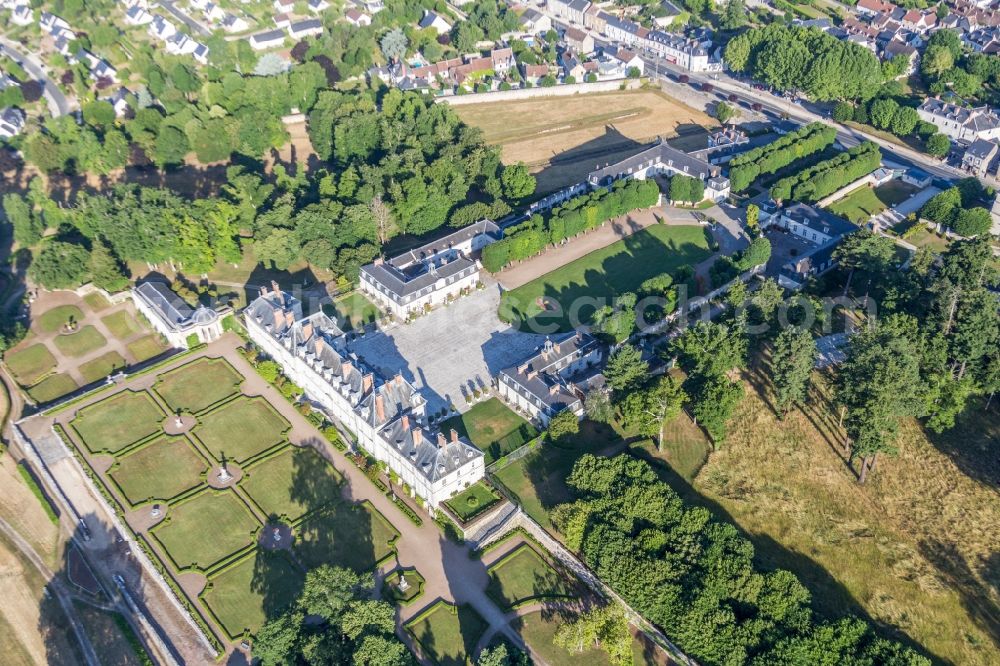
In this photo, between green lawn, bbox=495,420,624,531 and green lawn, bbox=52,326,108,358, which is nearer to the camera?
green lawn, bbox=495,420,624,531

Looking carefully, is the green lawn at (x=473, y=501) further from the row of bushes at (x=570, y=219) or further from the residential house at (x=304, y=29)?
the residential house at (x=304, y=29)

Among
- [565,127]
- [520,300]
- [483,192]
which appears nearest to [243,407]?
[520,300]

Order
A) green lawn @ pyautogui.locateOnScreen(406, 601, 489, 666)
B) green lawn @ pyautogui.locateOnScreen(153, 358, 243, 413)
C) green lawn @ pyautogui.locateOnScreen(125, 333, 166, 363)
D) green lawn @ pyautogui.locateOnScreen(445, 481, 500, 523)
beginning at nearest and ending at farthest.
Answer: green lawn @ pyautogui.locateOnScreen(406, 601, 489, 666)
green lawn @ pyautogui.locateOnScreen(445, 481, 500, 523)
green lawn @ pyautogui.locateOnScreen(153, 358, 243, 413)
green lawn @ pyautogui.locateOnScreen(125, 333, 166, 363)

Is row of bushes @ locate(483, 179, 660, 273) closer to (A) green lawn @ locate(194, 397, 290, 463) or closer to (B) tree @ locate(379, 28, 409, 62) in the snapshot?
(A) green lawn @ locate(194, 397, 290, 463)

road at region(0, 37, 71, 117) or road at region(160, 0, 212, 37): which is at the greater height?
road at region(160, 0, 212, 37)

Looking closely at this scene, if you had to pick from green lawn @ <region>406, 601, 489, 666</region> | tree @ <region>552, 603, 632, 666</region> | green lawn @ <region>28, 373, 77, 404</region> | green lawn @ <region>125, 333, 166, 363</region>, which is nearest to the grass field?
tree @ <region>552, 603, 632, 666</region>

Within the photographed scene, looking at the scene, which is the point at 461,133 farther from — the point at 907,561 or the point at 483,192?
the point at 907,561

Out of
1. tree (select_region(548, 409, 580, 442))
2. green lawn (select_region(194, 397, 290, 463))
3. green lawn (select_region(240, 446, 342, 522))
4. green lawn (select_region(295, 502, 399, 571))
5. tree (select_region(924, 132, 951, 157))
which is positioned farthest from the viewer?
tree (select_region(924, 132, 951, 157))

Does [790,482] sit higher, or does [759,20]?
[759,20]
